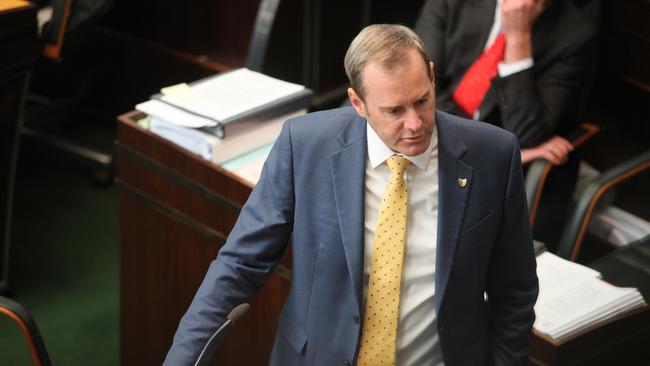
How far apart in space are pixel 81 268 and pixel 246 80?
1.32m

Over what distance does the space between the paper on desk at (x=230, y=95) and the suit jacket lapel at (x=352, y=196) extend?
78 centimetres

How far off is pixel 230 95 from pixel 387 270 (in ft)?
3.39

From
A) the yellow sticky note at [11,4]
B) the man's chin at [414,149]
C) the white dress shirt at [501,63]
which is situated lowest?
the yellow sticky note at [11,4]

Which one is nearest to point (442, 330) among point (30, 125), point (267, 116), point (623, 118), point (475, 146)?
point (475, 146)

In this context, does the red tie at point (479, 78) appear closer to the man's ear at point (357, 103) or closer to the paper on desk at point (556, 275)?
the paper on desk at point (556, 275)

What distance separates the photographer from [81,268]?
373cm

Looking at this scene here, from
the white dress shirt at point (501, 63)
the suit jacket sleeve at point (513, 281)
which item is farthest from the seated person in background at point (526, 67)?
the suit jacket sleeve at point (513, 281)

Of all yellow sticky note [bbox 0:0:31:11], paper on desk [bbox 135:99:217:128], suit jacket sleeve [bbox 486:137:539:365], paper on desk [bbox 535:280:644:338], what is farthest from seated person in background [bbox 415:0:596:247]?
yellow sticky note [bbox 0:0:31:11]

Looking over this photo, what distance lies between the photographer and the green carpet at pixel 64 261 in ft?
10.9

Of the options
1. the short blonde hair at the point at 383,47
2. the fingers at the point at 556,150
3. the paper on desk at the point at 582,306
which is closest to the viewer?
the short blonde hair at the point at 383,47

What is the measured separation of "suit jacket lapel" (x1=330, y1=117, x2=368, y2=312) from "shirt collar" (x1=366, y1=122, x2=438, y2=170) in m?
0.01

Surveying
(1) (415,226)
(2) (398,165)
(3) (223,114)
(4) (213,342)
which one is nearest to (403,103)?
(2) (398,165)

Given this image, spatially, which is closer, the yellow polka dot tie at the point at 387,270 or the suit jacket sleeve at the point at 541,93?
the yellow polka dot tie at the point at 387,270

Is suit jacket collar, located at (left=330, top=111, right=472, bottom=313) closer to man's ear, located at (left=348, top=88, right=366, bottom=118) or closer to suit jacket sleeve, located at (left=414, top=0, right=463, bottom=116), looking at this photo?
man's ear, located at (left=348, top=88, right=366, bottom=118)
